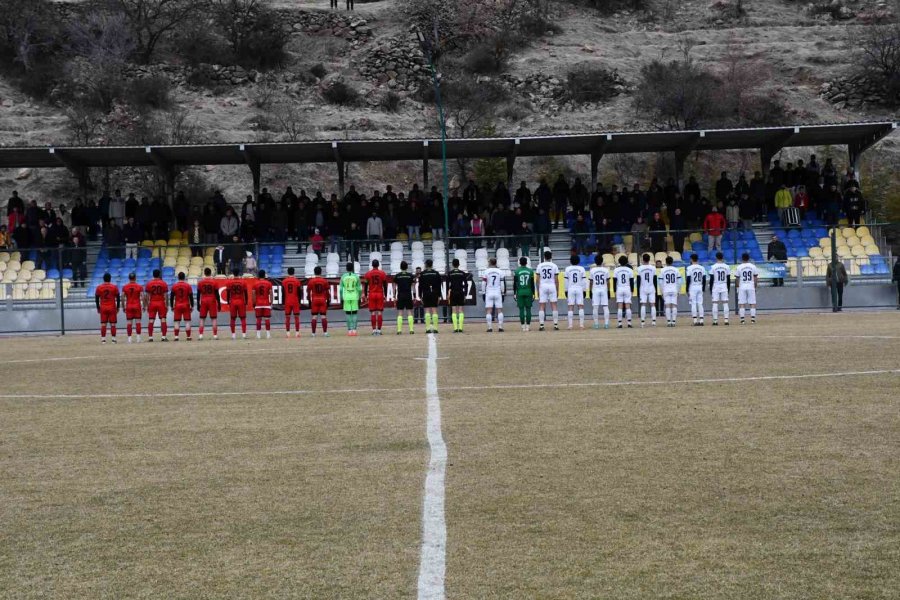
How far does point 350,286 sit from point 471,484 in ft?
70.5

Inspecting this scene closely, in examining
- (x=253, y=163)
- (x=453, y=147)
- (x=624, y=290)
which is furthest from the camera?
(x=453, y=147)

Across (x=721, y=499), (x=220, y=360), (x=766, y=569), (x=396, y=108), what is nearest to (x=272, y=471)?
(x=721, y=499)

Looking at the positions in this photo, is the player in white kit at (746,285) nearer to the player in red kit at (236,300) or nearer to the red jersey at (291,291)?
the red jersey at (291,291)

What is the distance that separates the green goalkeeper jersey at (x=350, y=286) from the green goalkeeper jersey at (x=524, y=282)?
154 inches

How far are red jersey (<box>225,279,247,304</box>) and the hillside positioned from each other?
117 ft

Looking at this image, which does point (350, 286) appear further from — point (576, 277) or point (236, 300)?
point (576, 277)

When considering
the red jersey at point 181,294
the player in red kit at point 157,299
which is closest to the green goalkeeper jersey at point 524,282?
the red jersey at point 181,294

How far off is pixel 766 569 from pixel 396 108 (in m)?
71.2

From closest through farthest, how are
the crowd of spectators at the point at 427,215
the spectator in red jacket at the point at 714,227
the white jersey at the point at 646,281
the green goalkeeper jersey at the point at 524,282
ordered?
the green goalkeeper jersey at the point at 524,282
the white jersey at the point at 646,281
the spectator in red jacket at the point at 714,227
the crowd of spectators at the point at 427,215

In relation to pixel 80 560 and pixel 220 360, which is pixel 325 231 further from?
pixel 80 560

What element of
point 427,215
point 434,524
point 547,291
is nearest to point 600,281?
point 547,291

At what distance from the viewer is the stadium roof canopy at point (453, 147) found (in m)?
39.6

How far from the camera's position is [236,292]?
28.6m

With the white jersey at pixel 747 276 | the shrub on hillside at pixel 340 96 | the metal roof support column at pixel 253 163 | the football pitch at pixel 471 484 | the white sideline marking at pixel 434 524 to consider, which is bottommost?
the football pitch at pixel 471 484
